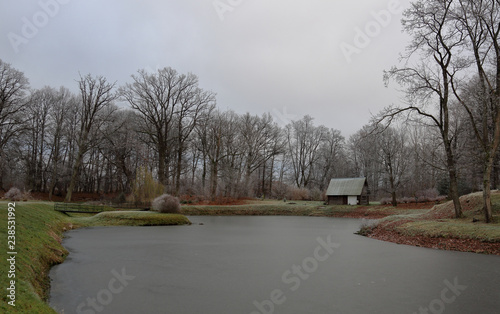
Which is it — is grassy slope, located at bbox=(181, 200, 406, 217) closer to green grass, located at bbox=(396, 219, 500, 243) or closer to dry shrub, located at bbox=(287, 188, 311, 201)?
dry shrub, located at bbox=(287, 188, 311, 201)

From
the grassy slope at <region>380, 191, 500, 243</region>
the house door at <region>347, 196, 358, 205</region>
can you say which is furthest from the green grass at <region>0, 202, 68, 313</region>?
the house door at <region>347, 196, 358, 205</region>

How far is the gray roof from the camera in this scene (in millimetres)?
37688

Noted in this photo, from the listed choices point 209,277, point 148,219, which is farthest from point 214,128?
point 209,277

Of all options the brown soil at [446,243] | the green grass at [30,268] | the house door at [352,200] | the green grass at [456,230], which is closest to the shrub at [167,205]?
the green grass at [30,268]

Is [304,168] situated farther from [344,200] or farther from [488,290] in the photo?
[488,290]

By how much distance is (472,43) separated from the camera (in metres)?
15.7

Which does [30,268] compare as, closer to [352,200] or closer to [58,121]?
[352,200]

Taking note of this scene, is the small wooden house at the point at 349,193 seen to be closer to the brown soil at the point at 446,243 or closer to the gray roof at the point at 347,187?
the gray roof at the point at 347,187

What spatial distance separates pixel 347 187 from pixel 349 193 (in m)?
0.96

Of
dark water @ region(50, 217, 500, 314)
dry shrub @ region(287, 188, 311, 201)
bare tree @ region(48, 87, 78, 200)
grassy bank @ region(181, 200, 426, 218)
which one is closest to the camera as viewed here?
dark water @ region(50, 217, 500, 314)

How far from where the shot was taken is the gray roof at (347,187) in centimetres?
3769

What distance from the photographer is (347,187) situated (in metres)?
38.5

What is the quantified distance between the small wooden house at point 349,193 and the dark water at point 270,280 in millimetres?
26710

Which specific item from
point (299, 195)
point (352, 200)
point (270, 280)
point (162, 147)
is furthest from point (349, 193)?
point (270, 280)
